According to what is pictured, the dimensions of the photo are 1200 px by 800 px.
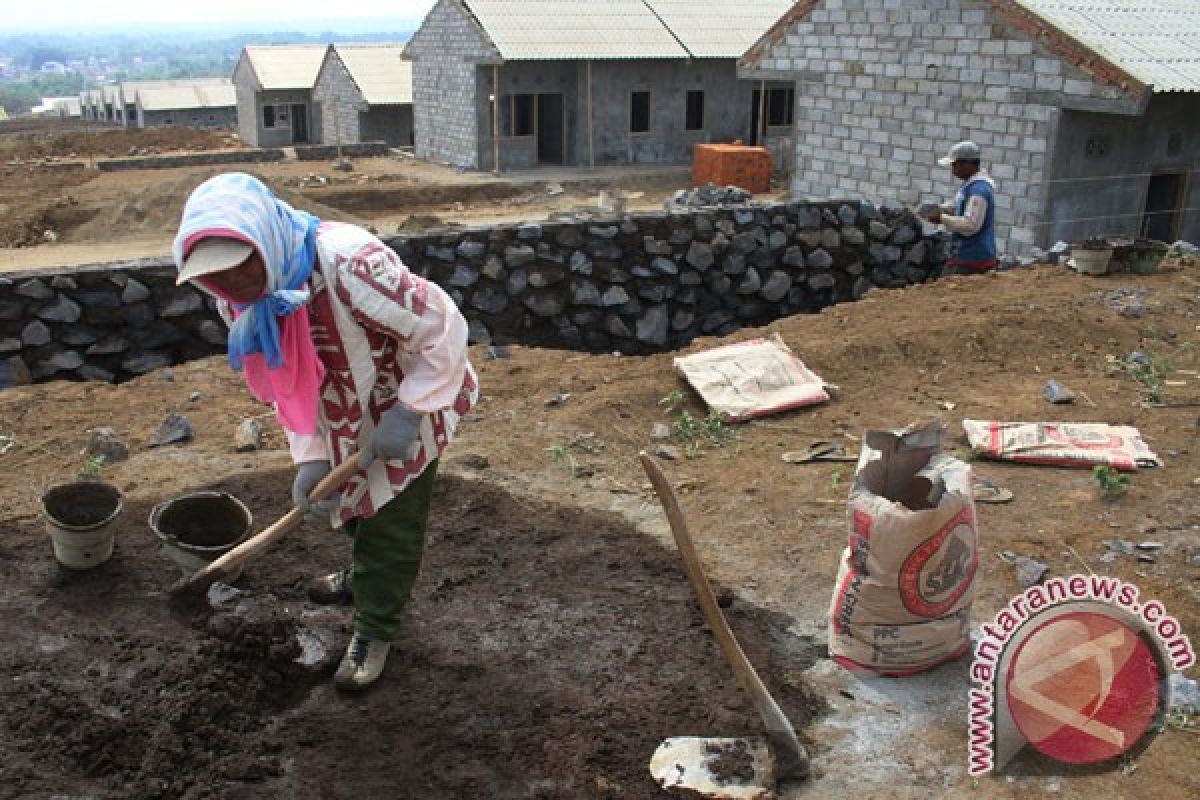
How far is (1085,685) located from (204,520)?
2.99 metres

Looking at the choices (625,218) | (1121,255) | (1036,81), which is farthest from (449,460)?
(1036,81)

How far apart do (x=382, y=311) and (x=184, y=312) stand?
13.9 feet

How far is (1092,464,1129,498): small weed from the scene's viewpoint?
166 inches

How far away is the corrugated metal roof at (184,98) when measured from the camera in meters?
41.6

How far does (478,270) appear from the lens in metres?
7.44

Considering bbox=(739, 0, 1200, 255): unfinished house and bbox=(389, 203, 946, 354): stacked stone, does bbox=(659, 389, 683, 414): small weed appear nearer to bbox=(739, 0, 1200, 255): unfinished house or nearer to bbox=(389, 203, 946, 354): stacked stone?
bbox=(389, 203, 946, 354): stacked stone

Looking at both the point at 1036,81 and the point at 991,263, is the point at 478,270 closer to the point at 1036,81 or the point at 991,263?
the point at 991,263

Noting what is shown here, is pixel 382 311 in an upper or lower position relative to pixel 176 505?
upper

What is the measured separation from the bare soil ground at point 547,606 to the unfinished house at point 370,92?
23.3 meters

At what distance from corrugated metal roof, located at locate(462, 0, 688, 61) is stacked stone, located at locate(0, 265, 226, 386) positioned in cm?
1549

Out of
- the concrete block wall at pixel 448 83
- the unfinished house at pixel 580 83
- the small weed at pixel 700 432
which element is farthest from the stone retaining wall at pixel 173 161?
the small weed at pixel 700 432

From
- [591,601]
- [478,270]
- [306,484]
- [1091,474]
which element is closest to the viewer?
[306,484]

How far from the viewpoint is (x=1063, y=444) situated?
15.4 ft

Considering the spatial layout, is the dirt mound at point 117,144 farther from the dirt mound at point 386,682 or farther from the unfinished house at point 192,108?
the dirt mound at point 386,682
